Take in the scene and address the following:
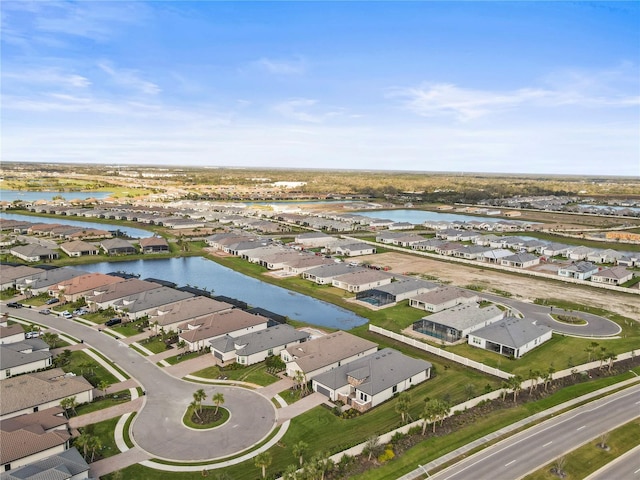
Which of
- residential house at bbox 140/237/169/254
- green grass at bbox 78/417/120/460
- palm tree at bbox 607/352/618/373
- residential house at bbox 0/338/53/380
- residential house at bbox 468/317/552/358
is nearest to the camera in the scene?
green grass at bbox 78/417/120/460

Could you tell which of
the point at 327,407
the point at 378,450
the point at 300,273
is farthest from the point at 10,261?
the point at 378,450

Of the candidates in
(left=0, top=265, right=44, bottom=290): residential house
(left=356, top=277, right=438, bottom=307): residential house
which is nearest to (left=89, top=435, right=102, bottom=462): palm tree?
(left=356, top=277, right=438, bottom=307): residential house

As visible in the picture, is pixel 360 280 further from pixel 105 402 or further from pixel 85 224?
pixel 85 224

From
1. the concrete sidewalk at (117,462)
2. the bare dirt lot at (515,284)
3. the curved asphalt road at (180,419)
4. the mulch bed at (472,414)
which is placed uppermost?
the bare dirt lot at (515,284)

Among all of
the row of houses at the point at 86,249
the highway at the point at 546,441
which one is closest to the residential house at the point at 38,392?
the highway at the point at 546,441

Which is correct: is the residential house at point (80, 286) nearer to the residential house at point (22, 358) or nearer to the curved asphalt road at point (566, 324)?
the residential house at point (22, 358)

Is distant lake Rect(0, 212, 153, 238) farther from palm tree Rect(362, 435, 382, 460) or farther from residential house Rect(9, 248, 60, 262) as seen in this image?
palm tree Rect(362, 435, 382, 460)

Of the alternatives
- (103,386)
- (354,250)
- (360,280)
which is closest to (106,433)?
(103,386)
